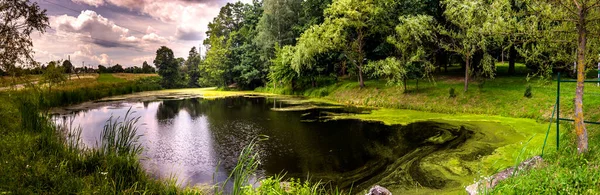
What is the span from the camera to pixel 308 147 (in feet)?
32.6

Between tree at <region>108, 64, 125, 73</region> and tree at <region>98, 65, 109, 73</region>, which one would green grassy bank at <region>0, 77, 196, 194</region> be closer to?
tree at <region>98, 65, 109, 73</region>

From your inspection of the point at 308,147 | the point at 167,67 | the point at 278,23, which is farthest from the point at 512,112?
the point at 167,67

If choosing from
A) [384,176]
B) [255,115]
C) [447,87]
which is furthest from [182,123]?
[447,87]

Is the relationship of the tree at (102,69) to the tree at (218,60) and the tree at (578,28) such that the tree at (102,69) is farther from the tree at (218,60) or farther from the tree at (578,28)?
the tree at (578,28)

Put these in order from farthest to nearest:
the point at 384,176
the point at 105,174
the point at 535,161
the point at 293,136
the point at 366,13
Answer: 1. the point at 366,13
2. the point at 293,136
3. the point at 384,176
4. the point at 535,161
5. the point at 105,174

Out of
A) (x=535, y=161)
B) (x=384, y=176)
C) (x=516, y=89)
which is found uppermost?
(x=516, y=89)

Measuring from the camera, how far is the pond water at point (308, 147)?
7293 millimetres

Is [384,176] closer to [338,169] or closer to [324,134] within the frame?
[338,169]

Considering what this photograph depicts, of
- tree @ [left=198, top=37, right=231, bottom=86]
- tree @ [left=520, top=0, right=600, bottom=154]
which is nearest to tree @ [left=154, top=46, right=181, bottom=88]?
tree @ [left=198, top=37, right=231, bottom=86]

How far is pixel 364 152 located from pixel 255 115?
9332 millimetres

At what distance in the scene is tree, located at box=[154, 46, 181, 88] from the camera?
53406 mm

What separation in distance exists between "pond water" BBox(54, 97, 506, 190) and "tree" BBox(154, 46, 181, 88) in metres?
39.0

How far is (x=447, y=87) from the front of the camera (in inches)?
760

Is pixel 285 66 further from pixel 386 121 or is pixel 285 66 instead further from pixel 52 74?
pixel 52 74
